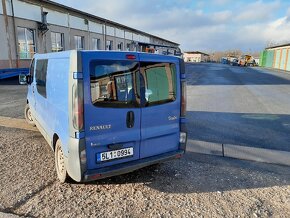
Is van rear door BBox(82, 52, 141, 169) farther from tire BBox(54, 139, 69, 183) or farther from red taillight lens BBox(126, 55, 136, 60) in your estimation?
tire BBox(54, 139, 69, 183)

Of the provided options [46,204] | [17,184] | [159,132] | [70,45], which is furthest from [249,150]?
[70,45]

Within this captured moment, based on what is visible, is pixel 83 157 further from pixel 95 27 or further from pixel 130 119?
pixel 95 27

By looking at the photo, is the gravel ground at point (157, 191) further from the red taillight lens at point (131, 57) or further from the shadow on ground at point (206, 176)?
the red taillight lens at point (131, 57)

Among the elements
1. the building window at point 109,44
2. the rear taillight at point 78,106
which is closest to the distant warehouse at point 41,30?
the building window at point 109,44

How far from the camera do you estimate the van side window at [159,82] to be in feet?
11.2

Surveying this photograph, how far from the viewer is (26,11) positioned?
18.4 metres

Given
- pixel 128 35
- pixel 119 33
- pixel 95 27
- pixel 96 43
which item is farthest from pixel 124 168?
pixel 128 35

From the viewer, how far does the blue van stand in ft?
9.90

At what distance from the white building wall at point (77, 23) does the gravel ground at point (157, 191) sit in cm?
2161

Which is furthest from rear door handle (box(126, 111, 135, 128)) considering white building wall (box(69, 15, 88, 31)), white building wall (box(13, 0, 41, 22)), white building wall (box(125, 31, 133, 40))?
white building wall (box(125, 31, 133, 40))

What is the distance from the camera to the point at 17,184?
11.6 feet

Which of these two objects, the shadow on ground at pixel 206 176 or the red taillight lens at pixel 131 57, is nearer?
the red taillight lens at pixel 131 57

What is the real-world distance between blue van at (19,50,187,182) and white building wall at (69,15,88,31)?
71.3ft

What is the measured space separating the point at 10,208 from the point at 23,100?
7717 mm
